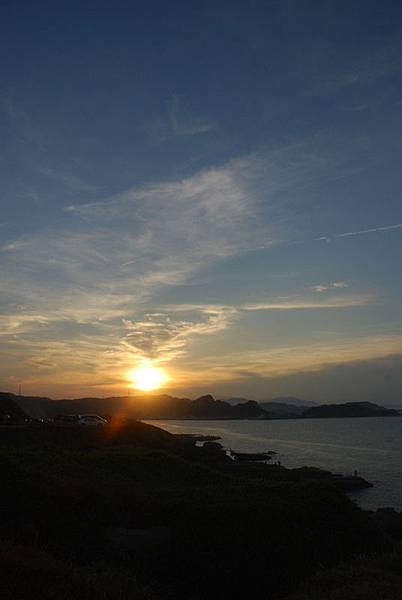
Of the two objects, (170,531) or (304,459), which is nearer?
(170,531)

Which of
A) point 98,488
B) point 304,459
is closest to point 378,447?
point 304,459

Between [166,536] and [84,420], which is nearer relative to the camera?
[166,536]

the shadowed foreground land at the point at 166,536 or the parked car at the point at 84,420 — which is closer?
the shadowed foreground land at the point at 166,536

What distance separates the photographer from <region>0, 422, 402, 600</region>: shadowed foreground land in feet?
54.6

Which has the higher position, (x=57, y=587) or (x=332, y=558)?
(x=57, y=587)

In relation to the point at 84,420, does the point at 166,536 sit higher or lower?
lower

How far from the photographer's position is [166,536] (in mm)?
22609

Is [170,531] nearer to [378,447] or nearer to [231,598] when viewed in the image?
[231,598]

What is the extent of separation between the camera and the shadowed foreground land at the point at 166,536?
16.6 meters

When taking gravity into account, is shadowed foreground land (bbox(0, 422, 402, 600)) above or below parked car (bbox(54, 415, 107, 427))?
below

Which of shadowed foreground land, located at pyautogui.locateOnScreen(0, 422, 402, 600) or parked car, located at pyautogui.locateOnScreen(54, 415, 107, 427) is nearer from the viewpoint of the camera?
shadowed foreground land, located at pyautogui.locateOnScreen(0, 422, 402, 600)

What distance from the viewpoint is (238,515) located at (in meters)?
25.7

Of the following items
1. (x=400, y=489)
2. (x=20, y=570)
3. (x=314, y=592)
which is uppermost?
(x=20, y=570)

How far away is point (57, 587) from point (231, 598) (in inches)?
265
